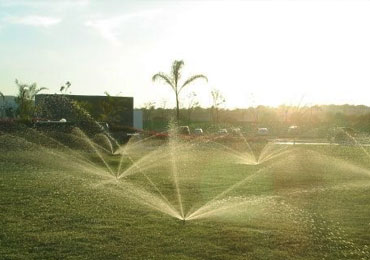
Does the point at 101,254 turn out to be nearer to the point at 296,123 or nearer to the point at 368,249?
the point at 368,249

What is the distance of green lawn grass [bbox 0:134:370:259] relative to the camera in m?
6.72

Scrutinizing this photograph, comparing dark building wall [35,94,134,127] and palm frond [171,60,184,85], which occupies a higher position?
palm frond [171,60,184,85]

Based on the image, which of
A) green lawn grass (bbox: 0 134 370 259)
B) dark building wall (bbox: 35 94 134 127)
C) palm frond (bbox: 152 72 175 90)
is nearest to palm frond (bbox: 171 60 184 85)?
palm frond (bbox: 152 72 175 90)

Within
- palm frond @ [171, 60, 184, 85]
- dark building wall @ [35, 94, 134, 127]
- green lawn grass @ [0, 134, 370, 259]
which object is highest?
palm frond @ [171, 60, 184, 85]

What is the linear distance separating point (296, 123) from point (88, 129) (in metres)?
40.1

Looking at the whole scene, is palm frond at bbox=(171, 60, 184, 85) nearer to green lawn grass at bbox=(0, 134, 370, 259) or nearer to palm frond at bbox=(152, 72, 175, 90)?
palm frond at bbox=(152, 72, 175, 90)

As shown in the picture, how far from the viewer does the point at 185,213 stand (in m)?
9.09

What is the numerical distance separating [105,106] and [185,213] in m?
31.5

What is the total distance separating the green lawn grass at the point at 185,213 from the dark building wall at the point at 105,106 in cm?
2145

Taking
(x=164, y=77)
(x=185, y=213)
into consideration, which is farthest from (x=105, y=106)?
(x=185, y=213)

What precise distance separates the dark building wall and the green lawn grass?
845 inches

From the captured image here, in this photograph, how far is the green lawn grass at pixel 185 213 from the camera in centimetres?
672

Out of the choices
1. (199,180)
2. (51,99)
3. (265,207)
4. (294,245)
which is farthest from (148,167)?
(51,99)

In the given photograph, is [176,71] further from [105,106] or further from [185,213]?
[185,213]
